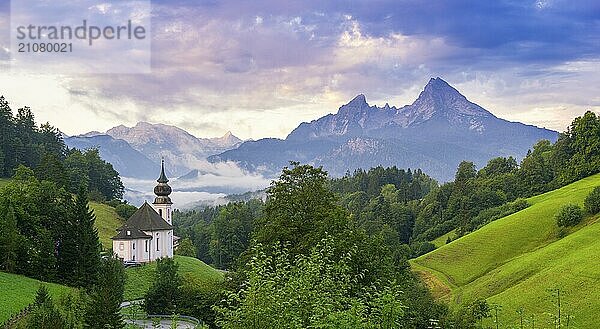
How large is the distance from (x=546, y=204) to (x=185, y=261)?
147 ft

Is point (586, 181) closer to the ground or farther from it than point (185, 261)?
farther from it

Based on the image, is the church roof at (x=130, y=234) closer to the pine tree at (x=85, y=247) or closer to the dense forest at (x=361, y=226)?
the dense forest at (x=361, y=226)

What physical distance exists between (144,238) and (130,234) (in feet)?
5.55

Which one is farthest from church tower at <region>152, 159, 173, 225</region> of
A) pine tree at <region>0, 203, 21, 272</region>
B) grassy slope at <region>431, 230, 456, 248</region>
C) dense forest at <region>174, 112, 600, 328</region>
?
grassy slope at <region>431, 230, 456, 248</region>

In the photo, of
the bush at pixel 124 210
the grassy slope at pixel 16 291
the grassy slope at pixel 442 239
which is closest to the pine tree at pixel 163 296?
the grassy slope at pixel 16 291

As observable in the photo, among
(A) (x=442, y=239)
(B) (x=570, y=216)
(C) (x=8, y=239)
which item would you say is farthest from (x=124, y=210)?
(B) (x=570, y=216)

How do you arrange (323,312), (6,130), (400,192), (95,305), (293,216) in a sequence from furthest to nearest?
(400,192) → (6,130) → (293,216) → (95,305) → (323,312)

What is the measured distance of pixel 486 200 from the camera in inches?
4345

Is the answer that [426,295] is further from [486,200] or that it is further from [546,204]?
[486,200]

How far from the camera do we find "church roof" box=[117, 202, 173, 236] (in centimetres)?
7500

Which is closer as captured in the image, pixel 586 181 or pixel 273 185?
pixel 273 185

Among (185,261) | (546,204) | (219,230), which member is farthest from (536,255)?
(219,230)

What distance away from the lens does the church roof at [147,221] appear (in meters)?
75.0

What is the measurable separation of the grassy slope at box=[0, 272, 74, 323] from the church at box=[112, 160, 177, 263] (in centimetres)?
2525
